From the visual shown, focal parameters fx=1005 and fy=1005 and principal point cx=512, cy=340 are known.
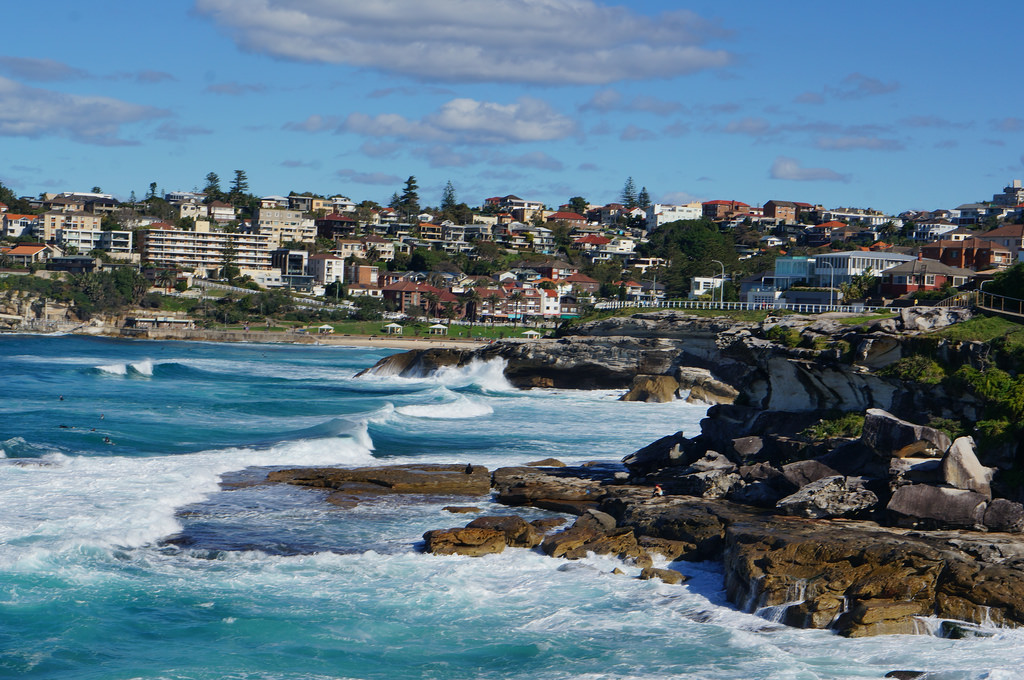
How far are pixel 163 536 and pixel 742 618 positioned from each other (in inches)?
464

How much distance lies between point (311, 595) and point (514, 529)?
4846 mm

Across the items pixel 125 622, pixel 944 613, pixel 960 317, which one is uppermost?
pixel 960 317

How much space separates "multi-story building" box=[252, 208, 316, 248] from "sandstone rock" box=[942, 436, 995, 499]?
456 feet

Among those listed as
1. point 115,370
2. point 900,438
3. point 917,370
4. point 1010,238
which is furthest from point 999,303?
point 1010,238

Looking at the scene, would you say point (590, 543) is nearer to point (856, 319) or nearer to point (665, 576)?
point (665, 576)

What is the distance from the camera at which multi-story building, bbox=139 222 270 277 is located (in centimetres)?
13720

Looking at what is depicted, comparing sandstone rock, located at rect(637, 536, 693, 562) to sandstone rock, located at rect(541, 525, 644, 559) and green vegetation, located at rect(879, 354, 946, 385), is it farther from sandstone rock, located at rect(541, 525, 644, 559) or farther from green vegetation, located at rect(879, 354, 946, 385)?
green vegetation, located at rect(879, 354, 946, 385)

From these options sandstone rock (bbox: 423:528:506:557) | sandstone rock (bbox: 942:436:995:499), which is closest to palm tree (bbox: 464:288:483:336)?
sandstone rock (bbox: 423:528:506:557)

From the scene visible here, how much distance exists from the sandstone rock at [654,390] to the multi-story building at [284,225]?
110 m

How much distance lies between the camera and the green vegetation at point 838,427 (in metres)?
25.0

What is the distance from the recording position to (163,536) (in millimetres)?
20688

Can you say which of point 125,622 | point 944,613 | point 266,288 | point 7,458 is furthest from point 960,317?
point 266,288

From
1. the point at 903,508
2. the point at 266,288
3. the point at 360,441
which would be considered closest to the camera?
the point at 903,508

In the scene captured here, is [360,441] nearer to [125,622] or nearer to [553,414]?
[553,414]
